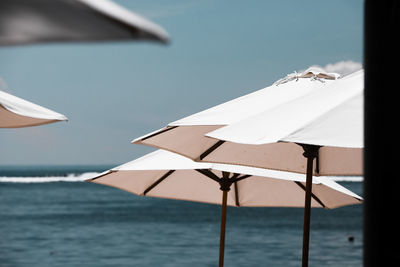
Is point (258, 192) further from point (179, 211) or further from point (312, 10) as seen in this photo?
point (312, 10)

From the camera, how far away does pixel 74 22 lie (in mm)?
1396

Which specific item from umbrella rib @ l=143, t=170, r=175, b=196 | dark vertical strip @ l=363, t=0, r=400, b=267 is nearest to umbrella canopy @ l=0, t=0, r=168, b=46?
dark vertical strip @ l=363, t=0, r=400, b=267

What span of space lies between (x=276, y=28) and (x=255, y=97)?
325 ft

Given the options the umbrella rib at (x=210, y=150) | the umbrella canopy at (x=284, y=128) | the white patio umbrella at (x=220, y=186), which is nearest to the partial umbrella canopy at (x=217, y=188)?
the white patio umbrella at (x=220, y=186)

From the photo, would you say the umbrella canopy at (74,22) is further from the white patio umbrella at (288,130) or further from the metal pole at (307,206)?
the metal pole at (307,206)

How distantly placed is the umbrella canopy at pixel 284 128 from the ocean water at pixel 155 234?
25.2 meters

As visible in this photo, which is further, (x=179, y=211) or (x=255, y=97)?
(x=179, y=211)

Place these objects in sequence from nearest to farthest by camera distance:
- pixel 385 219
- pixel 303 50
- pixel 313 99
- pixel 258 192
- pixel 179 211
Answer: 1. pixel 385 219
2. pixel 313 99
3. pixel 258 192
4. pixel 179 211
5. pixel 303 50

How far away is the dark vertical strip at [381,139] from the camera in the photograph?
1730mm

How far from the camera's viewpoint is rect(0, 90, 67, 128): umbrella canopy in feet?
15.0

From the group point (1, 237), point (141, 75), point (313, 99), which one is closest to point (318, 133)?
point (313, 99)

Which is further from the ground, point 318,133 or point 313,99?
point 313,99

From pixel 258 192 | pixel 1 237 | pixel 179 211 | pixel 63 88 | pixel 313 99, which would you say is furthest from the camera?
pixel 63 88

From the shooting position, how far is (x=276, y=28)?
102 meters
